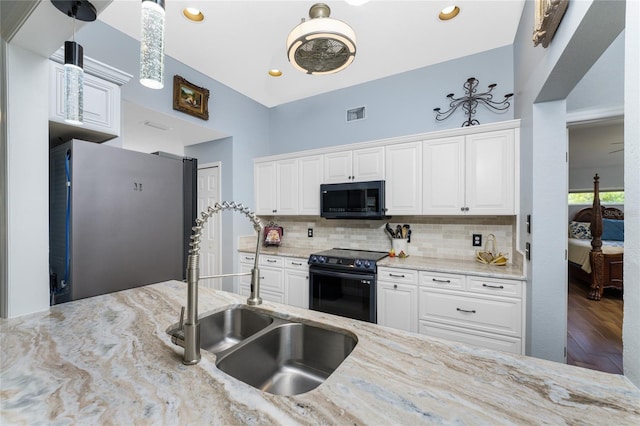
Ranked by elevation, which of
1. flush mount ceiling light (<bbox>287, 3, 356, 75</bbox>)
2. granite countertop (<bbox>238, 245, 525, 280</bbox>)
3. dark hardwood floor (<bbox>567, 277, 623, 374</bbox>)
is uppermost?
flush mount ceiling light (<bbox>287, 3, 356, 75</bbox>)

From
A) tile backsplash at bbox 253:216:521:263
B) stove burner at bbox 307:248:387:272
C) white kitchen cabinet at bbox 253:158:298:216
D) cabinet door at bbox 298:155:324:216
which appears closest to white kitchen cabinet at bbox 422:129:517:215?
tile backsplash at bbox 253:216:521:263

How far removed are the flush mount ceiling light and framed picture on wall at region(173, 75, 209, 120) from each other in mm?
1630

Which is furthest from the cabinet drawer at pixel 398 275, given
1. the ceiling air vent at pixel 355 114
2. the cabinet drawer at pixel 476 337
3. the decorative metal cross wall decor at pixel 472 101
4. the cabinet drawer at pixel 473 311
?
the ceiling air vent at pixel 355 114

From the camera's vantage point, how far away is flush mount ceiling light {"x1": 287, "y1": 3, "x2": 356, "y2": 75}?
166cm

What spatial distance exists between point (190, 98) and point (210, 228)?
1.76m

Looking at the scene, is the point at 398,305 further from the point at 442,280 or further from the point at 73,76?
the point at 73,76

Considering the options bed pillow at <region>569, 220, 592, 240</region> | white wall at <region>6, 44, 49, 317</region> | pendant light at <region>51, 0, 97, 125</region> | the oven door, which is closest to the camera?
pendant light at <region>51, 0, 97, 125</region>

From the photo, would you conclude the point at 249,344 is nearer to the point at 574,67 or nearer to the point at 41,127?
the point at 41,127

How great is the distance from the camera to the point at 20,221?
115cm

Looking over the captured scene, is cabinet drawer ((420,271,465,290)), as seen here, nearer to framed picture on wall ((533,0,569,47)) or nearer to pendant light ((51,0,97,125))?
framed picture on wall ((533,0,569,47))

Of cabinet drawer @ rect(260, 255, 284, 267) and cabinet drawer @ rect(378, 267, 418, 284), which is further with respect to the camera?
cabinet drawer @ rect(260, 255, 284, 267)

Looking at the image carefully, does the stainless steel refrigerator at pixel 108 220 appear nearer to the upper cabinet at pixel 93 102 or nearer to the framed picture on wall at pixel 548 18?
the upper cabinet at pixel 93 102

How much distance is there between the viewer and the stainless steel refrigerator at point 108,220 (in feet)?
4.78

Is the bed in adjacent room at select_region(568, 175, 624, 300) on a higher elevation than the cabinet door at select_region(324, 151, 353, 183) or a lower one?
lower
